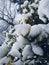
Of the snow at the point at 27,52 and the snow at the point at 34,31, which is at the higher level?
the snow at the point at 34,31

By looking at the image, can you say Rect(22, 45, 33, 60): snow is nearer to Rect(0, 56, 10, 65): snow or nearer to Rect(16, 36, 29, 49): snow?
Rect(16, 36, 29, 49): snow

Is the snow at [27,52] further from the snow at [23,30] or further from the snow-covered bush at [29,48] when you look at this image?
the snow at [23,30]

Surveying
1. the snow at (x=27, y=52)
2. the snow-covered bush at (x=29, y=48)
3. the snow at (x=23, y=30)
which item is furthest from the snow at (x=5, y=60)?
the snow at (x=23, y=30)

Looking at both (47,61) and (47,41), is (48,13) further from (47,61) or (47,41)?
(47,61)

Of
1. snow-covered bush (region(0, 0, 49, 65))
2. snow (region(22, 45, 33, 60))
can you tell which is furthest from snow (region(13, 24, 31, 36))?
snow (region(22, 45, 33, 60))

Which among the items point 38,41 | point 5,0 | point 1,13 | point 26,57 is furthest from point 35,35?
point 5,0

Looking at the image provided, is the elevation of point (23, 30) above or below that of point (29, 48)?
above

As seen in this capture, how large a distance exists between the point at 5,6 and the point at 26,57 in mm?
12672

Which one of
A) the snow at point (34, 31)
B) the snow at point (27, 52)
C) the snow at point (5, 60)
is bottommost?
the snow at point (5, 60)

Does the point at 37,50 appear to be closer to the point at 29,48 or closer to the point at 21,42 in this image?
the point at 29,48

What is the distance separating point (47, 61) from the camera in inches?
120

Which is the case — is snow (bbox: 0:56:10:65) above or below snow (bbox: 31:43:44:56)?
below

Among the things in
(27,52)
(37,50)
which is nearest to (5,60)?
(27,52)

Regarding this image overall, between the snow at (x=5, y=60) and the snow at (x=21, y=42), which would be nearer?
the snow at (x=5, y=60)
